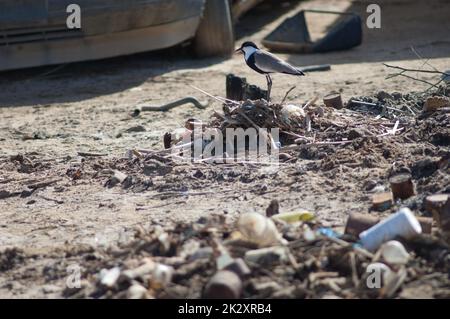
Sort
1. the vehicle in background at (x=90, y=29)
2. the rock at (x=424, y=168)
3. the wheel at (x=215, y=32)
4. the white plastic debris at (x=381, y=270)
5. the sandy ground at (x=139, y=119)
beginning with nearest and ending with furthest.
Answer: the white plastic debris at (x=381, y=270), the sandy ground at (x=139, y=119), the rock at (x=424, y=168), the vehicle in background at (x=90, y=29), the wheel at (x=215, y=32)

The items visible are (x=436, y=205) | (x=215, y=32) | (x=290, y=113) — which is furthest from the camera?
(x=215, y=32)

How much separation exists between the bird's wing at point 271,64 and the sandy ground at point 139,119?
2.47ft

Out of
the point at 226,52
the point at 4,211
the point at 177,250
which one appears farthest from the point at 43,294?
the point at 226,52

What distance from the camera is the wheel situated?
10.1 m

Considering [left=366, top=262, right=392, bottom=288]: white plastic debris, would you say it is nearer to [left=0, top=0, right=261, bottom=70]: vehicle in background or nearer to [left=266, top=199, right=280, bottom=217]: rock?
[left=266, top=199, right=280, bottom=217]: rock

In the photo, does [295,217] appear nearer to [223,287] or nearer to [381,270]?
[381,270]

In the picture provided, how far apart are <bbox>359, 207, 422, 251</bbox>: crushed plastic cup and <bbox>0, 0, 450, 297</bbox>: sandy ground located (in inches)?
18.9

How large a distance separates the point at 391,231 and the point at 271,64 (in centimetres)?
312

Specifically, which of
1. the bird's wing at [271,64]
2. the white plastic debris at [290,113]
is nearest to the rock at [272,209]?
the white plastic debris at [290,113]

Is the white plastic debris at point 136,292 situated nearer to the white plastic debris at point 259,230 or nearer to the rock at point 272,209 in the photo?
the white plastic debris at point 259,230

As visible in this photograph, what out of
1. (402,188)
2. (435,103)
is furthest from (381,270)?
(435,103)

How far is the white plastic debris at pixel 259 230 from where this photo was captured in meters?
4.49

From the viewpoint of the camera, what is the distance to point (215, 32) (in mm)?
10203

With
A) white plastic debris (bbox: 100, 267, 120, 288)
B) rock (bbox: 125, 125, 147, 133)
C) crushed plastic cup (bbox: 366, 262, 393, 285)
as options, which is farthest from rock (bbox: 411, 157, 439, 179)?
rock (bbox: 125, 125, 147, 133)
